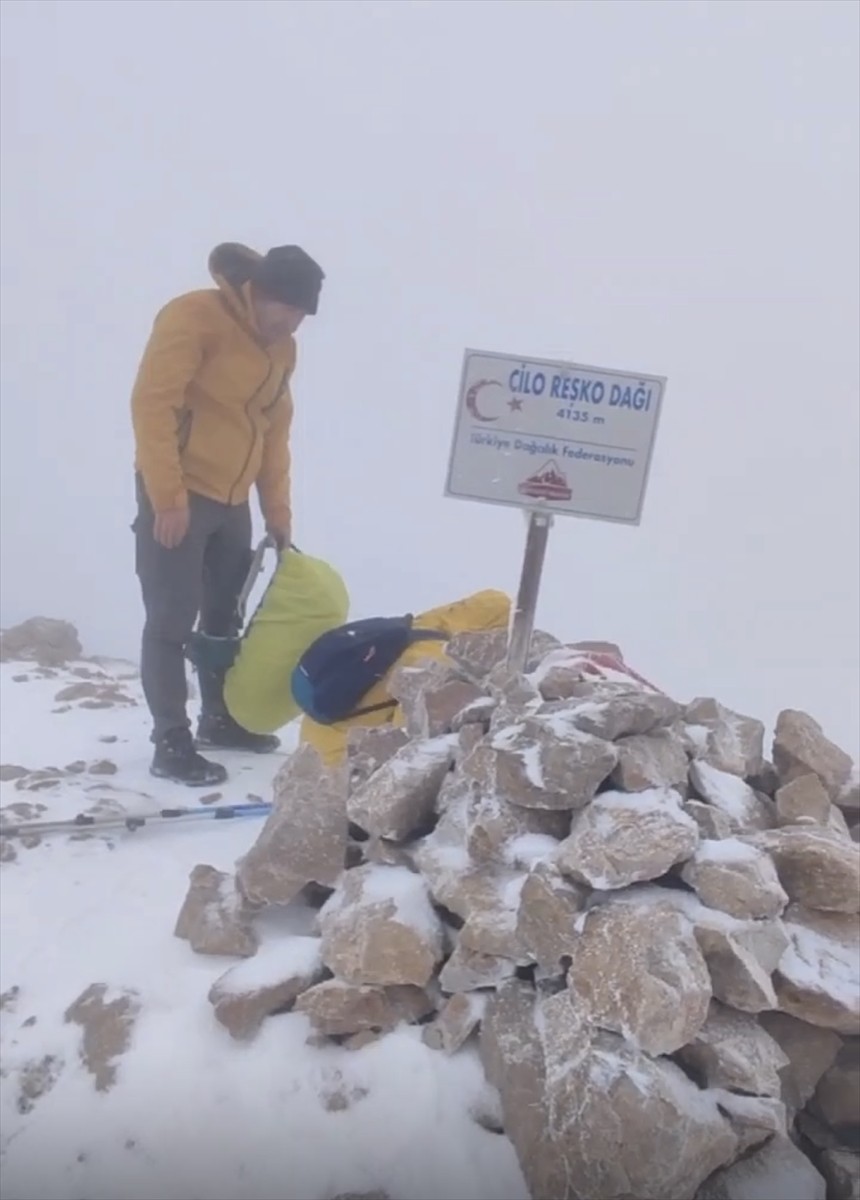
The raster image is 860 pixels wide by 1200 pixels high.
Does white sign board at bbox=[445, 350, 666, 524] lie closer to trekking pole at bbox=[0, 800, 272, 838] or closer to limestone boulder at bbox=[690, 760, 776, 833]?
limestone boulder at bbox=[690, 760, 776, 833]

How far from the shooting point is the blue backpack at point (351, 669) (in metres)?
4.66

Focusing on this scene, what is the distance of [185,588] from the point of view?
201 inches

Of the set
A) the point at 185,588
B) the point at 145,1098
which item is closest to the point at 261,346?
the point at 185,588

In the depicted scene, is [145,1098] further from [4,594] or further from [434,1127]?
[4,594]

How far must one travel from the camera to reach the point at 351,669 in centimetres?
467

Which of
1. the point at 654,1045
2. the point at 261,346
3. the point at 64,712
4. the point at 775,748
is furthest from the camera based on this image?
the point at 64,712

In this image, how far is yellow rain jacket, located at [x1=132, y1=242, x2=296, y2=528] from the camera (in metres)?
4.77

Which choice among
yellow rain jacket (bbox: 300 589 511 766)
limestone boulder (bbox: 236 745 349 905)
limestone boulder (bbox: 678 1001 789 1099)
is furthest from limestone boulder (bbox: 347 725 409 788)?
limestone boulder (bbox: 678 1001 789 1099)

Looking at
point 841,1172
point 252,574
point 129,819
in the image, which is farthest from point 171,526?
point 841,1172

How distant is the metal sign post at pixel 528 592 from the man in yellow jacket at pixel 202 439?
179cm

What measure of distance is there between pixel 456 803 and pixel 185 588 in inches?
88.7

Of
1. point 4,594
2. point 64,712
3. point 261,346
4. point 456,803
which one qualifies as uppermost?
point 261,346

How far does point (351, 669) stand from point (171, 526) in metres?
1.12

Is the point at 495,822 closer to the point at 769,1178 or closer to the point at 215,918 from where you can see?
the point at 215,918
